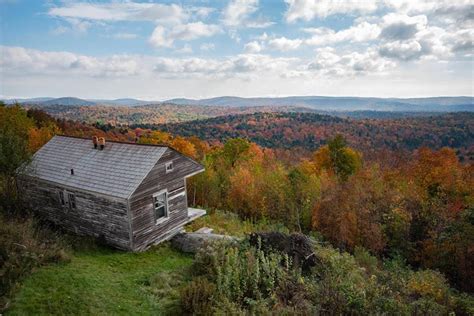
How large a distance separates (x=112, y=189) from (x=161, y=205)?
282 cm

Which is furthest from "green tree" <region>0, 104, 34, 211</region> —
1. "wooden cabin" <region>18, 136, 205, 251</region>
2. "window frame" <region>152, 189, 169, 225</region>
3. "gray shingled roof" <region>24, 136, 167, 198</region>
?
"window frame" <region>152, 189, 169, 225</region>

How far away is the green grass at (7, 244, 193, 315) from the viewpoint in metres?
9.79

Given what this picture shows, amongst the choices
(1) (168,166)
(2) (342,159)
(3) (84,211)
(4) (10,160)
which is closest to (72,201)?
(3) (84,211)

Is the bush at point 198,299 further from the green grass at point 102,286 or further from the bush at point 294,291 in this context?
the green grass at point 102,286

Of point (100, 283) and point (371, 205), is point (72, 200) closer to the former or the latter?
point (100, 283)

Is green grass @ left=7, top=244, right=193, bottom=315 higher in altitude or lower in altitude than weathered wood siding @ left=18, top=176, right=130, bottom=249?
lower

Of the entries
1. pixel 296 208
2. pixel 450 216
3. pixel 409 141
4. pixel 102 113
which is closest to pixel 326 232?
pixel 296 208

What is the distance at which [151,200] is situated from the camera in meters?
16.1

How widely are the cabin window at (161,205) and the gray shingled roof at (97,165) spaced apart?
1.86 metres

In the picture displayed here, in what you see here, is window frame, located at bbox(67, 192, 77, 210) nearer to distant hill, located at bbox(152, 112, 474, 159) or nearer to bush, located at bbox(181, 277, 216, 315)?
bush, located at bbox(181, 277, 216, 315)

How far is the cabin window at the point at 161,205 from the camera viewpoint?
54.5ft

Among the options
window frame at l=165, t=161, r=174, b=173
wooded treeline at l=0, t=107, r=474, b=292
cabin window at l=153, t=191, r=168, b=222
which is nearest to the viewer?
cabin window at l=153, t=191, r=168, b=222

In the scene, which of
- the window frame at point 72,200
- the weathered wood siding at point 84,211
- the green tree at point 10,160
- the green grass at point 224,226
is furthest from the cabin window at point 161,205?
the green tree at point 10,160

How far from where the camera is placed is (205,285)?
1070 cm
